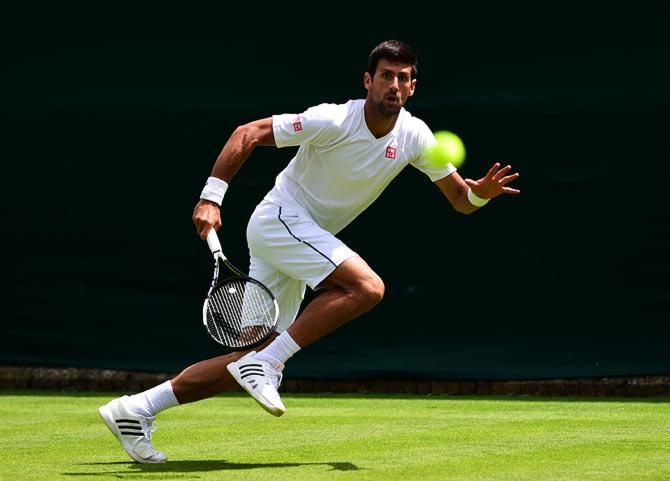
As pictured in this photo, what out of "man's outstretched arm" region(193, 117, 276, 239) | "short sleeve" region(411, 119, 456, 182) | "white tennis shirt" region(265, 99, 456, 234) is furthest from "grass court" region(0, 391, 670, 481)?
"short sleeve" region(411, 119, 456, 182)

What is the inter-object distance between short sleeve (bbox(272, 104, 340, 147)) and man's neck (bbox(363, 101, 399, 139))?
0.13 m

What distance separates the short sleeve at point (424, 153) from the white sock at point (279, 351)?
97 centimetres

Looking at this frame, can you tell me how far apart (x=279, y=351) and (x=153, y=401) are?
568 mm

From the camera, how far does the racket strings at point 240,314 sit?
4.91m

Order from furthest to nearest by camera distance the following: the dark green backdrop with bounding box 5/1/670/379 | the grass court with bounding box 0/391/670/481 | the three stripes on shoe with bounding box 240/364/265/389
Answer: the dark green backdrop with bounding box 5/1/670/379 → the three stripes on shoe with bounding box 240/364/265/389 → the grass court with bounding box 0/391/670/481

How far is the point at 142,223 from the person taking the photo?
8531 millimetres

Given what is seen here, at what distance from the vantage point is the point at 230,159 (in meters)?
4.86

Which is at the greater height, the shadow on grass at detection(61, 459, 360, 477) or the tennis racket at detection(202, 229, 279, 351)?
the tennis racket at detection(202, 229, 279, 351)

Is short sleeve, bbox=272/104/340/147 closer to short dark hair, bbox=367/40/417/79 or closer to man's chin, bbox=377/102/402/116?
man's chin, bbox=377/102/402/116

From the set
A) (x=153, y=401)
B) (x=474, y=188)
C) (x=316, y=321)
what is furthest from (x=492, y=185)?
(x=153, y=401)

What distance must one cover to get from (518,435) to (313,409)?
186 centimetres

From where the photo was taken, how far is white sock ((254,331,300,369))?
4750 mm

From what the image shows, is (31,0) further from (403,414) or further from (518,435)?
(518,435)

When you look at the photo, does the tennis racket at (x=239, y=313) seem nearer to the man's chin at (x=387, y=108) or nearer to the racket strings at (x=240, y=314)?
the racket strings at (x=240, y=314)
